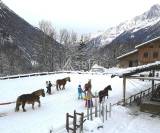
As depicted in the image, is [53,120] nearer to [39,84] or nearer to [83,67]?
[39,84]

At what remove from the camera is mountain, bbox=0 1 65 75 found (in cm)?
5544

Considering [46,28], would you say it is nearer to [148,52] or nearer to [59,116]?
[148,52]

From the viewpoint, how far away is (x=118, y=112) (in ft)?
63.5

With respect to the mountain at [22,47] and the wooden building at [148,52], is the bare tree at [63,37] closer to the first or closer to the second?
the mountain at [22,47]

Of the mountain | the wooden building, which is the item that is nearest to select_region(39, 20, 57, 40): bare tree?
the mountain

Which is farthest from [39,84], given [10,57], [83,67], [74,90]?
[10,57]

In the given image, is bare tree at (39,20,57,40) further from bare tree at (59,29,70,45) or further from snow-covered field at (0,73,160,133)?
snow-covered field at (0,73,160,133)

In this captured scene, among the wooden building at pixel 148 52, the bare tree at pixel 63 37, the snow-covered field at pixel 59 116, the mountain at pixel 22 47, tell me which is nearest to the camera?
the snow-covered field at pixel 59 116

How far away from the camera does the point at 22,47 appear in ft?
425

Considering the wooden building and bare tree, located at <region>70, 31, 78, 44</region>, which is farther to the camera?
bare tree, located at <region>70, 31, 78, 44</region>

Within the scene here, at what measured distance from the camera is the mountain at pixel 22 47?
2183 inches

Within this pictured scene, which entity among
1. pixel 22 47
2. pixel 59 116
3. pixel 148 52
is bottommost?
pixel 59 116

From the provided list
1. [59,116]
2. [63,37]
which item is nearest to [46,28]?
[63,37]

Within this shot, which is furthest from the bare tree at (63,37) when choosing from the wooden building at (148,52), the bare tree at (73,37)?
the wooden building at (148,52)
